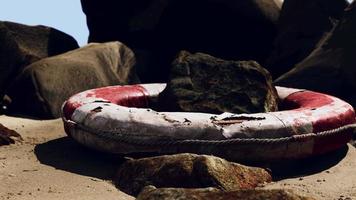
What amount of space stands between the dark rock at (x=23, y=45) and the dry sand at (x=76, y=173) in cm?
148

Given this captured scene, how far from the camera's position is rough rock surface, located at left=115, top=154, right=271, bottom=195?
147 inches

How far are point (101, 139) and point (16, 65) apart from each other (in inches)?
110

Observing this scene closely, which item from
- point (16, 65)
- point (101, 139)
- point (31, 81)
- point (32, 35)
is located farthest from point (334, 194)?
point (32, 35)

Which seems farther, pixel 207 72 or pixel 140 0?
pixel 140 0

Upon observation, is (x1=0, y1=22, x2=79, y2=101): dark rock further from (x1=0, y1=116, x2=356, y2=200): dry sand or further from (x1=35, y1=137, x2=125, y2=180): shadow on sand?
(x1=35, y1=137, x2=125, y2=180): shadow on sand

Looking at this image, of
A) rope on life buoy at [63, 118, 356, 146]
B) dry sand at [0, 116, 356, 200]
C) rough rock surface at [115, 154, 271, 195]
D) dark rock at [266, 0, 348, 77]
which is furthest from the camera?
dark rock at [266, 0, 348, 77]

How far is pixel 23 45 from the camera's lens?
313 inches

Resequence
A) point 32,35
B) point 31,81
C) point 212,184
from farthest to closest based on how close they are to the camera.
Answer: point 32,35
point 31,81
point 212,184

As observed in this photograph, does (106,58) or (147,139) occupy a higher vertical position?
(147,139)

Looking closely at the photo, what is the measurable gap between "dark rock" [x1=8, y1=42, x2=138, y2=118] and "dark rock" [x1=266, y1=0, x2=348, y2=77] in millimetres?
2269

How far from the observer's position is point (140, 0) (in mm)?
9234

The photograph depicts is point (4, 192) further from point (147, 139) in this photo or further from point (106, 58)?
point (106, 58)

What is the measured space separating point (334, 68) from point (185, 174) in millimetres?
3527

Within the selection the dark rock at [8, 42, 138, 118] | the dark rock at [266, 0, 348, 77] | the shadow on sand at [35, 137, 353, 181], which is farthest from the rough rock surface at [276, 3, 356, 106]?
the dark rock at [8, 42, 138, 118]
